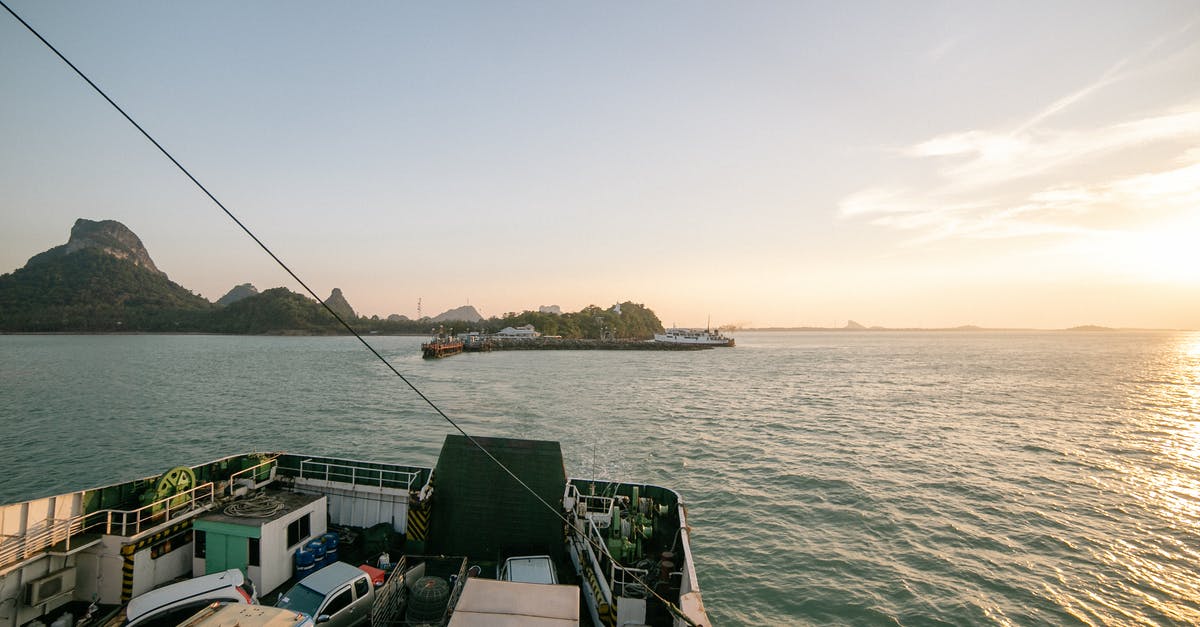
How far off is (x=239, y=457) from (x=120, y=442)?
1278 inches

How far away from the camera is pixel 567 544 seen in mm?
12461

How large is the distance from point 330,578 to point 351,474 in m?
4.72

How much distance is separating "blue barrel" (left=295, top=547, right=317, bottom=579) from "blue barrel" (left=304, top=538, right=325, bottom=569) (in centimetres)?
7

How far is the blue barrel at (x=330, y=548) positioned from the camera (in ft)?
38.5

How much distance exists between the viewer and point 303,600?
378 inches

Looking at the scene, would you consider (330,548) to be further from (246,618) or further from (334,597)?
(246,618)

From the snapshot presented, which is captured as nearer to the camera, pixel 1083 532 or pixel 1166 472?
pixel 1083 532

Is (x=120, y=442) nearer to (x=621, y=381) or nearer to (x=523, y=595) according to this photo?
(x=523, y=595)

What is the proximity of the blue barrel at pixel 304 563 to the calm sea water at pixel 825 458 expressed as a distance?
35.2ft

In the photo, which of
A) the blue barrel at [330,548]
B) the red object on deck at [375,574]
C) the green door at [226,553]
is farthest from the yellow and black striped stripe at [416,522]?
the green door at [226,553]

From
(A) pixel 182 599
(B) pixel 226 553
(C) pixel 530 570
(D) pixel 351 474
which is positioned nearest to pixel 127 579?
(B) pixel 226 553

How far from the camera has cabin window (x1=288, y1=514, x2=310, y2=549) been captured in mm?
11332

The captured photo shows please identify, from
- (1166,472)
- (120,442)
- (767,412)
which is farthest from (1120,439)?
(120,442)

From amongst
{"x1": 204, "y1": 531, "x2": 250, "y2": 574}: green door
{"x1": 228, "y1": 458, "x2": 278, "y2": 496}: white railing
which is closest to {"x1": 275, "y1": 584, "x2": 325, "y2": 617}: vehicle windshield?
{"x1": 204, "y1": 531, "x2": 250, "y2": 574}: green door
